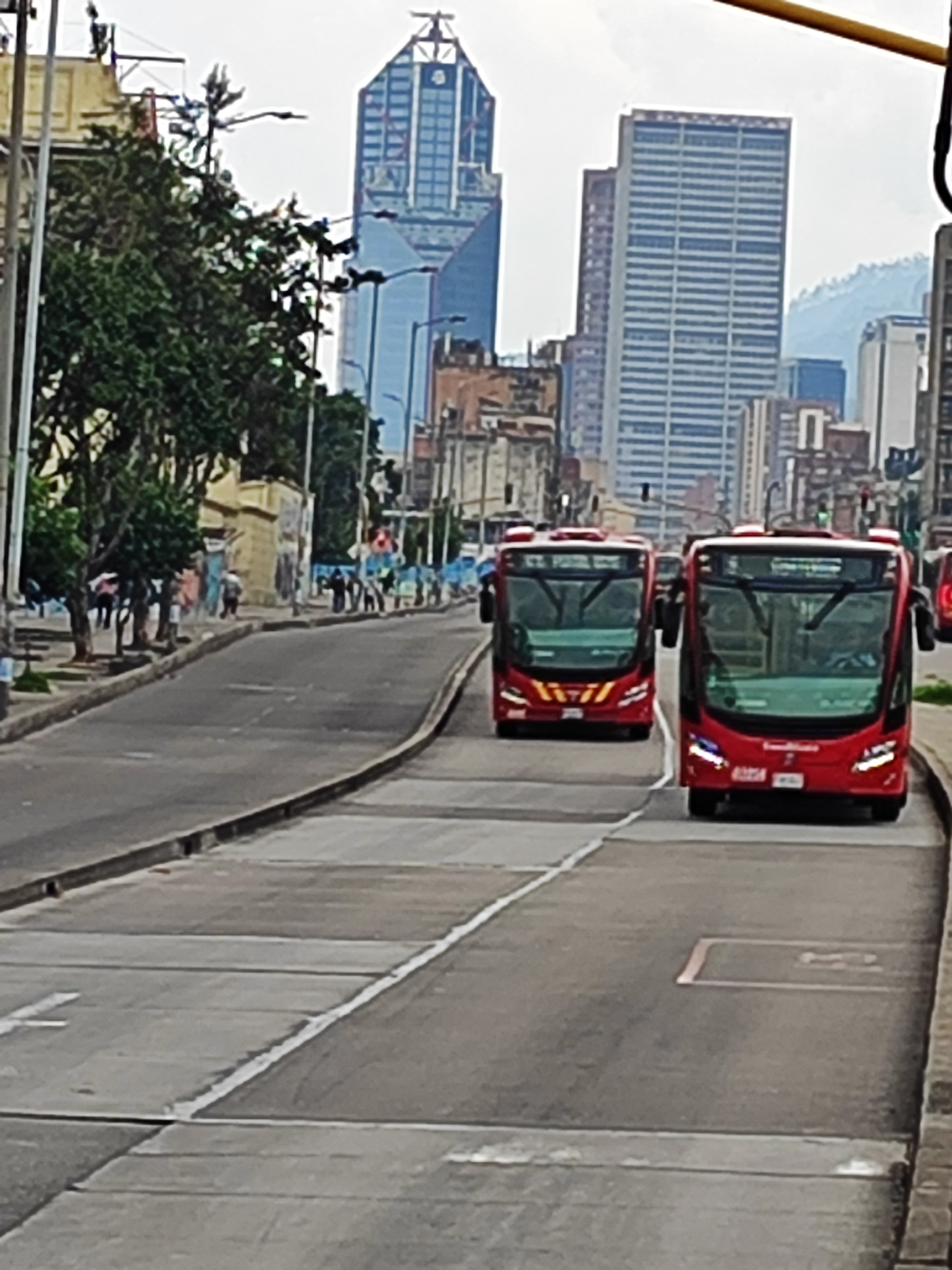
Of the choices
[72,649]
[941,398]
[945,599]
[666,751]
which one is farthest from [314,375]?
[941,398]

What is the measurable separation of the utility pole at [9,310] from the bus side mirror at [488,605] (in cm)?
747

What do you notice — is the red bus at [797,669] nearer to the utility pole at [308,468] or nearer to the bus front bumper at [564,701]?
the bus front bumper at [564,701]

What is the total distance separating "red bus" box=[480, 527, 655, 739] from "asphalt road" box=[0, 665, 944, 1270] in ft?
62.7

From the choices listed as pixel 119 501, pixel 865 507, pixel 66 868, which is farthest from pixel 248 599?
pixel 66 868

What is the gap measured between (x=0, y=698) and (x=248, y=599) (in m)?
64.3

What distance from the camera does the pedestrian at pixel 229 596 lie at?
84562 mm

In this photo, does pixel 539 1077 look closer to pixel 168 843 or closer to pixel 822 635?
pixel 168 843

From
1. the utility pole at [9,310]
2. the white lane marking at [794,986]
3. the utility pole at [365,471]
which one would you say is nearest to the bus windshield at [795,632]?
the utility pole at [9,310]

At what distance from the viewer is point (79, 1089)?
12.9m

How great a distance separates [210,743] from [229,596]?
41421 mm

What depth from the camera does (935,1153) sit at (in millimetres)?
10742

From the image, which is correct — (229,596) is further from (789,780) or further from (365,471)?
(789,780)

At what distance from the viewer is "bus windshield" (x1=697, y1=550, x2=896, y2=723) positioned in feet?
105

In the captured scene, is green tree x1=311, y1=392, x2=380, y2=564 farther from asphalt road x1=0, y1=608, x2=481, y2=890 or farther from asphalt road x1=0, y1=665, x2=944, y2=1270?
asphalt road x1=0, y1=665, x2=944, y2=1270
